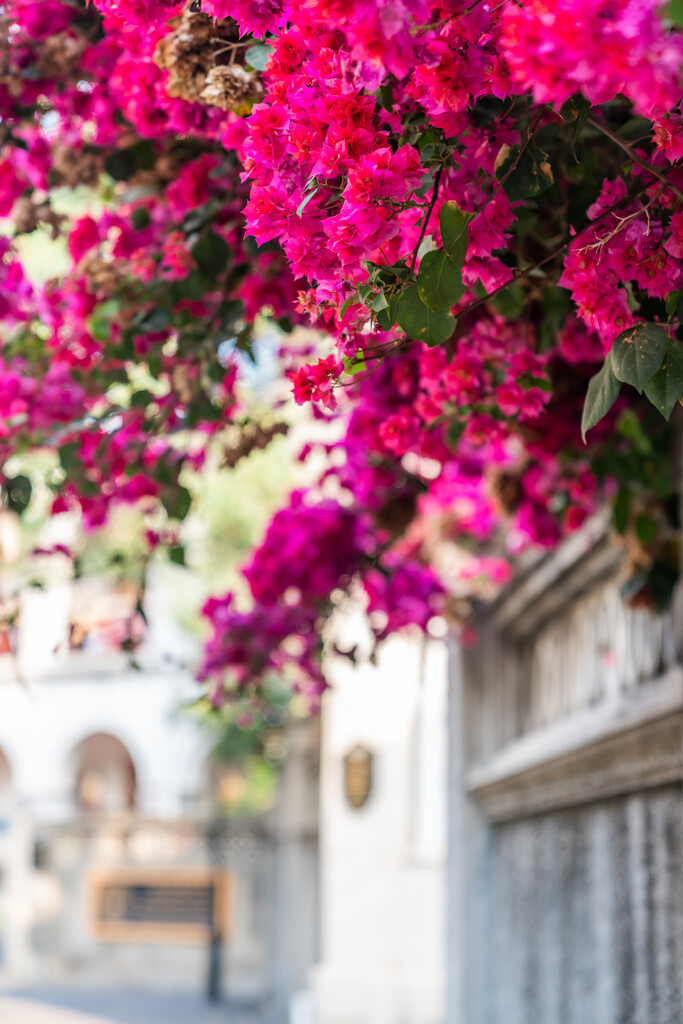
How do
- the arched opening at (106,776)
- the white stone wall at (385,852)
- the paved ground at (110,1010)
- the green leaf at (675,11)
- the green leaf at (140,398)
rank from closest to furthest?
the green leaf at (675,11)
the green leaf at (140,398)
the white stone wall at (385,852)
the paved ground at (110,1010)
the arched opening at (106,776)

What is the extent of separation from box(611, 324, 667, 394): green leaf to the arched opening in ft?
67.0

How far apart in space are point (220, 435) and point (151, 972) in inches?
373

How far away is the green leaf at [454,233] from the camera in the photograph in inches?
38.5

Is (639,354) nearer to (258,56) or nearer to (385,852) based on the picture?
(258,56)

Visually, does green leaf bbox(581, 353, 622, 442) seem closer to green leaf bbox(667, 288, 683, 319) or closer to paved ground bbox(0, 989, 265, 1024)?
green leaf bbox(667, 288, 683, 319)

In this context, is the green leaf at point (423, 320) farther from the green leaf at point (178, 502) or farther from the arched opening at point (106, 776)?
the arched opening at point (106, 776)

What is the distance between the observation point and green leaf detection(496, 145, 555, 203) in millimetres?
1073

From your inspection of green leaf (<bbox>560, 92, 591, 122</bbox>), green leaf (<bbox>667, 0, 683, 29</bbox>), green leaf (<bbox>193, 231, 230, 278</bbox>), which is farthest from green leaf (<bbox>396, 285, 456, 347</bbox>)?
green leaf (<bbox>193, 231, 230, 278</bbox>)

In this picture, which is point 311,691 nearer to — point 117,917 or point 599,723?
point 599,723

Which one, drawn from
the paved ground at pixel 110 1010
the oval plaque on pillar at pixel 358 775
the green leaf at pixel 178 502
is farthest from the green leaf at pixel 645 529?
the paved ground at pixel 110 1010

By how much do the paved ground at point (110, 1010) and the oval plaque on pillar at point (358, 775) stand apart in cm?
305

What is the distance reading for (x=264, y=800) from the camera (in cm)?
1600

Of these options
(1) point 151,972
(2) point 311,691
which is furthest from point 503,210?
(1) point 151,972

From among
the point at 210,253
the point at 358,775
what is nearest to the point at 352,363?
the point at 210,253
